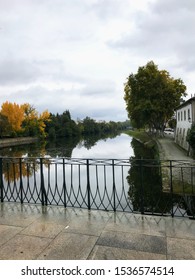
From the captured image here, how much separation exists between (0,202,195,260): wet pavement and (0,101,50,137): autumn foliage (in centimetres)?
4491

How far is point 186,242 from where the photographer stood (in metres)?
3.52

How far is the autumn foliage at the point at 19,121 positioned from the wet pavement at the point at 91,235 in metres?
44.9

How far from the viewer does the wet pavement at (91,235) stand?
3.25 metres

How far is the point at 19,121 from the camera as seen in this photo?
160ft

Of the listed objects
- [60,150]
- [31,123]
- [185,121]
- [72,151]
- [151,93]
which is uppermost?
[151,93]

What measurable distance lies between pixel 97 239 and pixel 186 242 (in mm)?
1423

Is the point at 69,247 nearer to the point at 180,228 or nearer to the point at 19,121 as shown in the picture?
the point at 180,228

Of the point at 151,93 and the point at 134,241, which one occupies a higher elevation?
the point at 151,93

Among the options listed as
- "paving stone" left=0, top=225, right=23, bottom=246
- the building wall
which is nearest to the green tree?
the building wall

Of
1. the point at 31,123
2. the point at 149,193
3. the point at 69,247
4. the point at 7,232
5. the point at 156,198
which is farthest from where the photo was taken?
the point at 31,123

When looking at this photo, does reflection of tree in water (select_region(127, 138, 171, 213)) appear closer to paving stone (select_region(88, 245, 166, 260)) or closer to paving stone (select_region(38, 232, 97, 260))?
→ paving stone (select_region(38, 232, 97, 260))

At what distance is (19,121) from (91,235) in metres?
48.5

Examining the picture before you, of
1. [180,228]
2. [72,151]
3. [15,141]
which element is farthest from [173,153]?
[15,141]

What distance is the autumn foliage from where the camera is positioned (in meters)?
46.6
